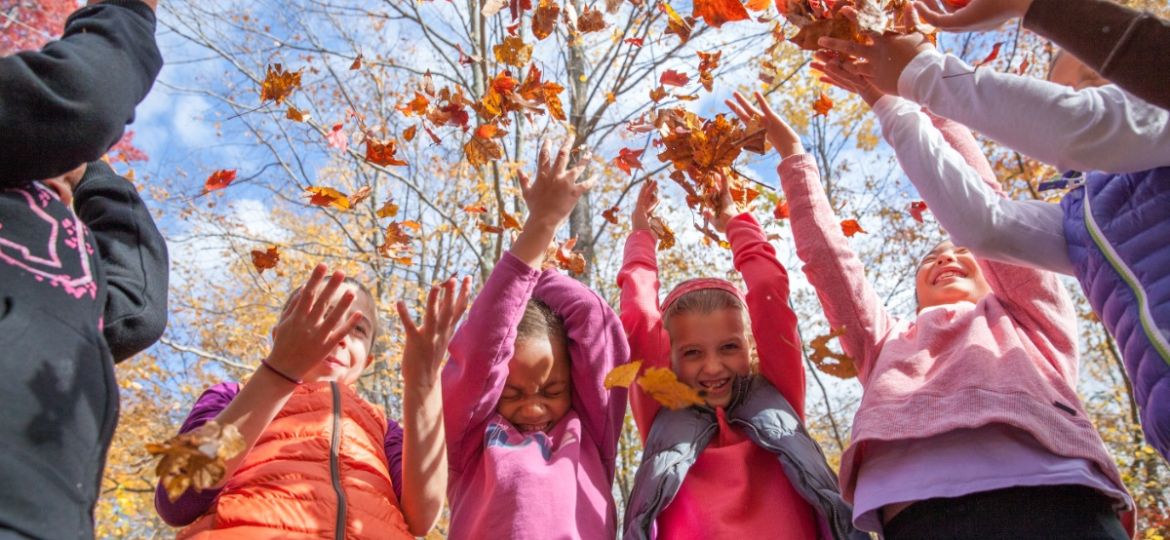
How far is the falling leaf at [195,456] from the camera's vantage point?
60.8 inches

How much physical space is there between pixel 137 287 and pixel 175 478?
46cm

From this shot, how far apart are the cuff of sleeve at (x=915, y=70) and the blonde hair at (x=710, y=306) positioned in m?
0.97

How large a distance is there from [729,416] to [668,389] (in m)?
0.24

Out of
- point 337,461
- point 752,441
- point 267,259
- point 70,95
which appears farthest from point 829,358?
point 267,259

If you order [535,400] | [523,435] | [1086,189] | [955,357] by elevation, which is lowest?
[523,435]

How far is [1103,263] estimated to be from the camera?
180 cm

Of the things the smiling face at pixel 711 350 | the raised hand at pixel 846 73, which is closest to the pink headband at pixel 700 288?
the smiling face at pixel 711 350

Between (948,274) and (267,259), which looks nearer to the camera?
(948,274)

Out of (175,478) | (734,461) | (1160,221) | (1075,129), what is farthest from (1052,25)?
(175,478)

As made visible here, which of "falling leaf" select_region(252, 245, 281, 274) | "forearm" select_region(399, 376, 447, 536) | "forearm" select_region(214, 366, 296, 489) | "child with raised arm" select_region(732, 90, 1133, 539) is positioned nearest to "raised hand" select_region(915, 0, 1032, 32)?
"child with raised arm" select_region(732, 90, 1133, 539)

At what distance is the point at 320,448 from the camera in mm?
2217

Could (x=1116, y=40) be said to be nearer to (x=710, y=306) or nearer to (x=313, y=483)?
(x=710, y=306)

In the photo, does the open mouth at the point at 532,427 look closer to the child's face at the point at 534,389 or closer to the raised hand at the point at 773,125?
the child's face at the point at 534,389

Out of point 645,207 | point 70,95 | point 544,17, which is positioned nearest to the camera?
point 70,95
